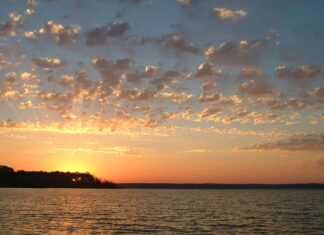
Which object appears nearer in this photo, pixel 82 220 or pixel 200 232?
pixel 200 232

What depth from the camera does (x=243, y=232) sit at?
58969 millimetres

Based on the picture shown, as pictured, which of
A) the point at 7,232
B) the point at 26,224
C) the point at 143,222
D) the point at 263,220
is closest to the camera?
the point at 7,232

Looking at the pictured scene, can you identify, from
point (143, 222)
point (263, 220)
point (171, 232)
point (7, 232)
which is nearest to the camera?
point (7, 232)

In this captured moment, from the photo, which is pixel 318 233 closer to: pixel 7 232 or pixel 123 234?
pixel 123 234

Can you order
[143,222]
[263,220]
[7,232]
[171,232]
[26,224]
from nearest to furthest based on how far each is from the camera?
[7,232], [171,232], [26,224], [143,222], [263,220]

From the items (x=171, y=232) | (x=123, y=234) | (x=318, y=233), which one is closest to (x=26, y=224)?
(x=123, y=234)

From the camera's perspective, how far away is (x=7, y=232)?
54.1 m

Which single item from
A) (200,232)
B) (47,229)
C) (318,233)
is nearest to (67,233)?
(47,229)

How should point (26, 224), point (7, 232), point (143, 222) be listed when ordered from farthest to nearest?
point (143, 222), point (26, 224), point (7, 232)

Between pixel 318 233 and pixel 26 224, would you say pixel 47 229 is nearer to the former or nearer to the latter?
pixel 26 224

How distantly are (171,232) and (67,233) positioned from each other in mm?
13381

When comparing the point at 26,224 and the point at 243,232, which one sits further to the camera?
the point at 26,224

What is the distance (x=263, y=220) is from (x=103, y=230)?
3030 centimetres

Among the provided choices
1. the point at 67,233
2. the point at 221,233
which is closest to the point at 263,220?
the point at 221,233
